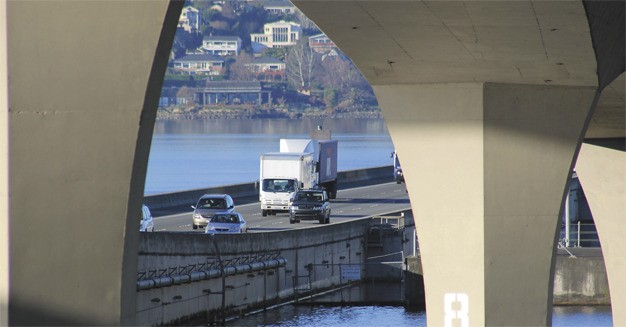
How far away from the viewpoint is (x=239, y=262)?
1918 inches

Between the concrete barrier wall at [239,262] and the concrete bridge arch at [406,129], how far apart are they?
16.2 metres

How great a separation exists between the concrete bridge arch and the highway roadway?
1319 inches

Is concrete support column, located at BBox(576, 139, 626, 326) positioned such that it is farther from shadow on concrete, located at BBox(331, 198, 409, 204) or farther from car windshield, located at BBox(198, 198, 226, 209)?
shadow on concrete, located at BBox(331, 198, 409, 204)

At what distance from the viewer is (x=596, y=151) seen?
117ft

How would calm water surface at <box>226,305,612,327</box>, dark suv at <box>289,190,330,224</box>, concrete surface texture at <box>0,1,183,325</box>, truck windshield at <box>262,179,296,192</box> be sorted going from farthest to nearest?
1. truck windshield at <box>262,179,296,192</box>
2. dark suv at <box>289,190,330,224</box>
3. calm water surface at <box>226,305,612,327</box>
4. concrete surface texture at <box>0,1,183,325</box>

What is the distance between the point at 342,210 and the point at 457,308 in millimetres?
52334

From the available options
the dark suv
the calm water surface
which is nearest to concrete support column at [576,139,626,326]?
the calm water surface

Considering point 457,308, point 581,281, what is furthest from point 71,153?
point 581,281

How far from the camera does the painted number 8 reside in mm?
22172

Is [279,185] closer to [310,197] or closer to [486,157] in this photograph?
[310,197]

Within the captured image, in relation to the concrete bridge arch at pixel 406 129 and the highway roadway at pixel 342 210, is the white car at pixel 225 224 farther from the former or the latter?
the concrete bridge arch at pixel 406 129

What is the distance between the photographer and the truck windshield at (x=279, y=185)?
220 feet

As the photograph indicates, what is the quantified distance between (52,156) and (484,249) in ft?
36.7

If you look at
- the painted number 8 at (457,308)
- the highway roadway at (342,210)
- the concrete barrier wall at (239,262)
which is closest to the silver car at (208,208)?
the highway roadway at (342,210)
